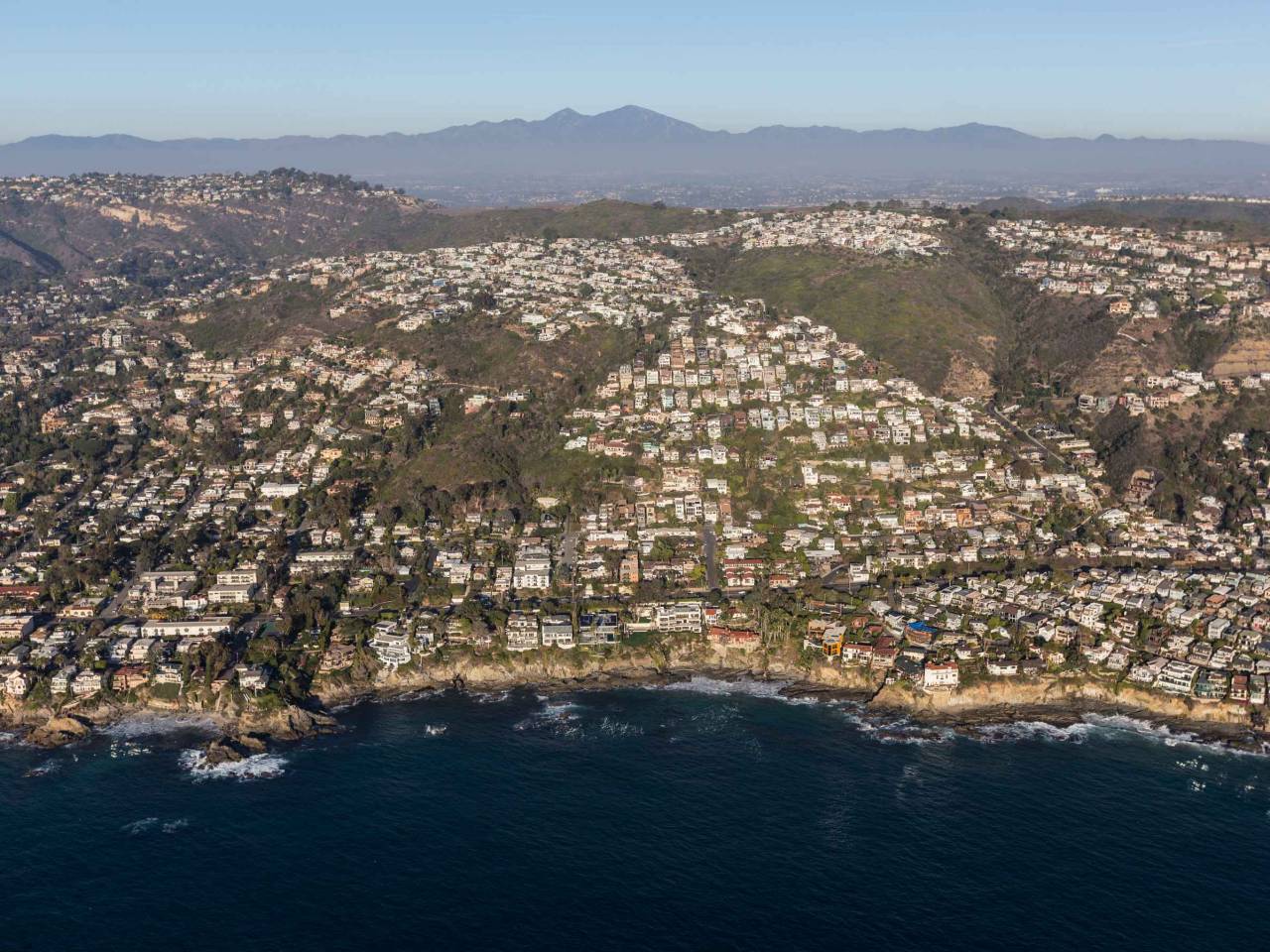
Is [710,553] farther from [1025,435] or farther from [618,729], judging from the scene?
[1025,435]

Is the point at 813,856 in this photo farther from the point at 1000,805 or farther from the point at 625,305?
the point at 625,305

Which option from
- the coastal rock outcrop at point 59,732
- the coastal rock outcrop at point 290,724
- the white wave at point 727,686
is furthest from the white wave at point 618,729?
the coastal rock outcrop at point 59,732

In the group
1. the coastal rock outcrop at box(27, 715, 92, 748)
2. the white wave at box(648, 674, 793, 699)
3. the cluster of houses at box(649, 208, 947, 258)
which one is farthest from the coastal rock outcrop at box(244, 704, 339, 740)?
the cluster of houses at box(649, 208, 947, 258)

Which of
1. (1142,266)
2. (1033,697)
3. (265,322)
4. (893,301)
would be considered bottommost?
(1033,697)

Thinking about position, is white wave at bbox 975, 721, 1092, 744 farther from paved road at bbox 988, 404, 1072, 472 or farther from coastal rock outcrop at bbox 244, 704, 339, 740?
coastal rock outcrop at bbox 244, 704, 339, 740

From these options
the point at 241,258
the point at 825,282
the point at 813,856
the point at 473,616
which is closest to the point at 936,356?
the point at 825,282

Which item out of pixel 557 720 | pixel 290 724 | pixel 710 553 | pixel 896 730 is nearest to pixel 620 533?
pixel 710 553

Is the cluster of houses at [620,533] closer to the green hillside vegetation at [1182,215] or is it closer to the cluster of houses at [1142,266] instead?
the cluster of houses at [1142,266]
